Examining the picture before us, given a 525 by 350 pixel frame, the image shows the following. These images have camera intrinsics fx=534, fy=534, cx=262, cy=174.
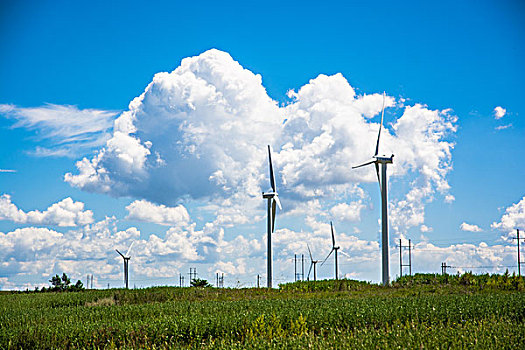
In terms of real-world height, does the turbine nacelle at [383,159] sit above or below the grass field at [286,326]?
above

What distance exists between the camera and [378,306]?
17.6 meters

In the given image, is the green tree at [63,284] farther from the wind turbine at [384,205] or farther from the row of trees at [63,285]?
the wind turbine at [384,205]

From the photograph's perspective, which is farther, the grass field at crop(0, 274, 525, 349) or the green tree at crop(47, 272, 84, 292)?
the green tree at crop(47, 272, 84, 292)

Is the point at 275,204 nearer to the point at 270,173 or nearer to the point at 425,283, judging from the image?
the point at 270,173

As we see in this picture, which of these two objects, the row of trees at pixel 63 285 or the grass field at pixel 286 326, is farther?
the row of trees at pixel 63 285

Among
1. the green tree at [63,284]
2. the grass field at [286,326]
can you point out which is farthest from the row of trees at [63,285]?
the grass field at [286,326]

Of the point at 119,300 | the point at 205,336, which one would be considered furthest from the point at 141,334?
the point at 119,300

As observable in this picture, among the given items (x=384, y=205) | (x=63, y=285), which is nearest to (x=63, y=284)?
(x=63, y=285)

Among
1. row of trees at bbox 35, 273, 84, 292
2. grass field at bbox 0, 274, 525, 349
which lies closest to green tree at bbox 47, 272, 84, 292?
row of trees at bbox 35, 273, 84, 292

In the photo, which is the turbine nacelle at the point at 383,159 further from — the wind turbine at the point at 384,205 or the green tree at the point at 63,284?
the green tree at the point at 63,284

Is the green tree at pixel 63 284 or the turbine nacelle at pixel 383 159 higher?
the turbine nacelle at pixel 383 159

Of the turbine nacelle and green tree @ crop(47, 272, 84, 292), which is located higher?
the turbine nacelle

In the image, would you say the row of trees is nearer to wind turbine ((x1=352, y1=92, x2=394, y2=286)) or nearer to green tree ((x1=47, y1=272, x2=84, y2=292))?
green tree ((x1=47, y1=272, x2=84, y2=292))

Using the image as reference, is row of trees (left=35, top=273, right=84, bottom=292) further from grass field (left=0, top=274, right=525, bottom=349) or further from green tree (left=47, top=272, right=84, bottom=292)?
grass field (left=0, top=274, right=525, bottom=349)
